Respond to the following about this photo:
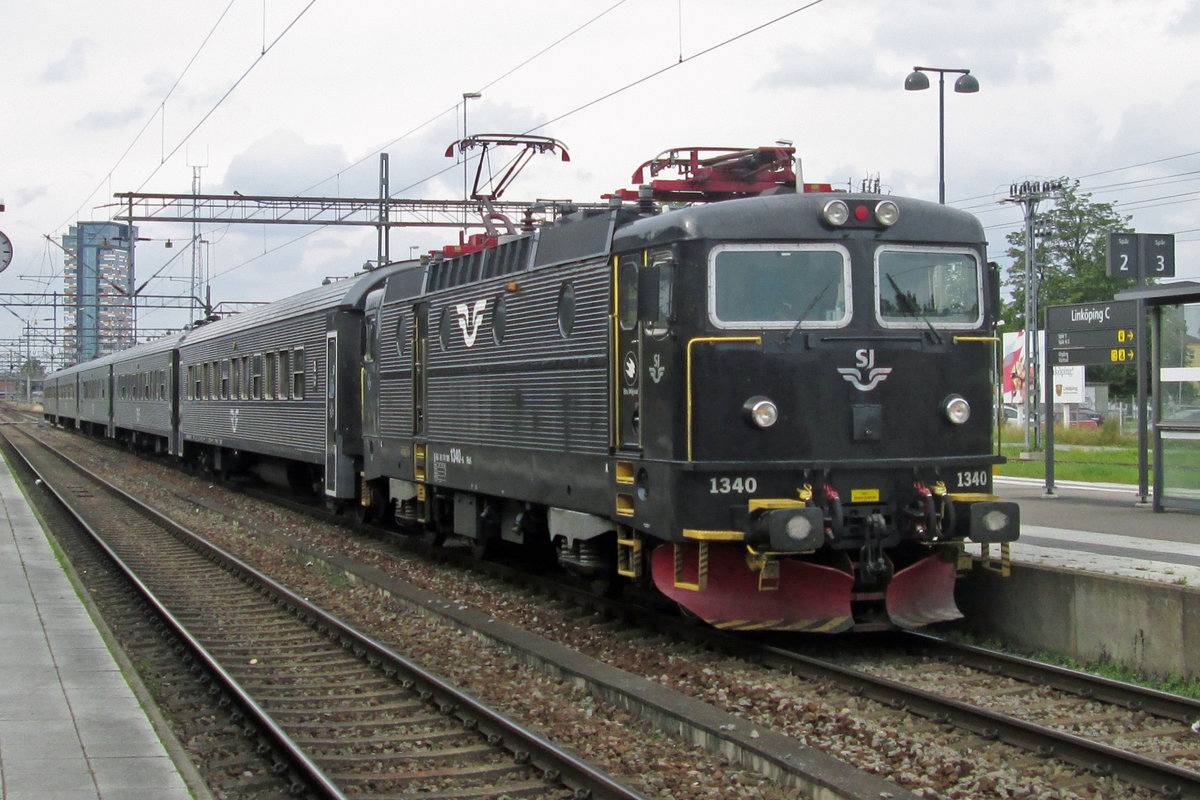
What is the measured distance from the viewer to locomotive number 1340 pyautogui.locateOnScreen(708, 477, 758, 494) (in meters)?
8.88

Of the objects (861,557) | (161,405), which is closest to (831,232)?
(861,557)

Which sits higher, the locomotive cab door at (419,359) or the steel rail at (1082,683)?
the locomotive cab door at (419,359)

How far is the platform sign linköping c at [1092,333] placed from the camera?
16891mm

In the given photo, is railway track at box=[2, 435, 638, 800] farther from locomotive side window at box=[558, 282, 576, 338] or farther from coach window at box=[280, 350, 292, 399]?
coach window at box=[280, 350, 292, 399]

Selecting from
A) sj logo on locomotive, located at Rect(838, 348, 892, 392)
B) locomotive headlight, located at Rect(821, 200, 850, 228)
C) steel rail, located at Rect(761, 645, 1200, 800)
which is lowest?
steel rail, located at Rect(761, 645, 1200, 800)

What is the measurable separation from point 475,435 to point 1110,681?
672 cm

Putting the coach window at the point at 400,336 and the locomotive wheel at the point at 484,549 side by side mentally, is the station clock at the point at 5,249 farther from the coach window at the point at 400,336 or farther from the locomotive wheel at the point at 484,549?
the locomotive wheel at the point at 484,549

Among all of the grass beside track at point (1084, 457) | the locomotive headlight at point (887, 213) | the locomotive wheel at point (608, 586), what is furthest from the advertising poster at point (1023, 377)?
the locomotive headlight at point (887, 213)

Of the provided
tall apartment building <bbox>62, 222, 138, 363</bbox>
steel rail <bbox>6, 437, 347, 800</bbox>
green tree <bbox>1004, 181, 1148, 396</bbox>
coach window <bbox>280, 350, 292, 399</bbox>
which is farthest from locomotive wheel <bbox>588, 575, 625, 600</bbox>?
green tree <bbox>1004, 181, 1148, 396</bbox>

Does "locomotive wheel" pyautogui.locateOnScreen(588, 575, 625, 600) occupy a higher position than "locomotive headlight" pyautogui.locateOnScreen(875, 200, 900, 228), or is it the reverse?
"locomotive headlight" pyautogui.locateOnScreen(875, 200, 900, 228)

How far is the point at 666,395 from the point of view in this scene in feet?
29.9

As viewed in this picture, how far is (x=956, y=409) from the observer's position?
9.43m

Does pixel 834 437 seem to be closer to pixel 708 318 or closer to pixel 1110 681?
pixel 708 318

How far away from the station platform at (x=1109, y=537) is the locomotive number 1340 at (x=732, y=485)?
2.73 meters
